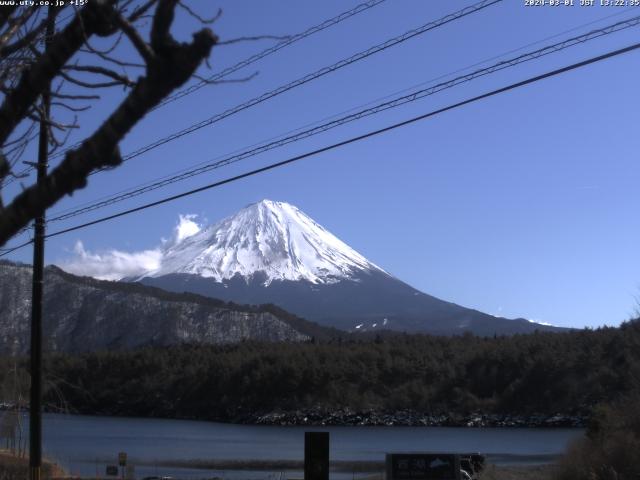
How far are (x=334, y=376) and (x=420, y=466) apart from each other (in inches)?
3463

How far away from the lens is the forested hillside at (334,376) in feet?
307

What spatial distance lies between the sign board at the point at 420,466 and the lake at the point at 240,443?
1747 centimetres

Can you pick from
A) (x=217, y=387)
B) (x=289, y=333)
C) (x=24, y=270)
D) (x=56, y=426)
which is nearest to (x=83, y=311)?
(x=24, y=270)

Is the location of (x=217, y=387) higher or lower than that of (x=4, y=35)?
lower

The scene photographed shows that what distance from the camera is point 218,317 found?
504 feet

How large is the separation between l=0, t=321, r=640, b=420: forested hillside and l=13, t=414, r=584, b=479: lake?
31.4ft

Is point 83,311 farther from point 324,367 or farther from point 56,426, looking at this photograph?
point 56,426

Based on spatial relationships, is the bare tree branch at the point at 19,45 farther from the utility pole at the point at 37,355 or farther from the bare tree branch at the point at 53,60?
the utility pole at the point at 37,355

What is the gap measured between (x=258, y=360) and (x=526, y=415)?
31080 mm

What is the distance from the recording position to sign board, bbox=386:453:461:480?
17.9m

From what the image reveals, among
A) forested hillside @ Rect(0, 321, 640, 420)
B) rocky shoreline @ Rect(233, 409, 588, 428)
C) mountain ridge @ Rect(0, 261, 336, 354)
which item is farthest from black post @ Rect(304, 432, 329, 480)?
mountain ridge @ Rect(0, 261, 336, 354)

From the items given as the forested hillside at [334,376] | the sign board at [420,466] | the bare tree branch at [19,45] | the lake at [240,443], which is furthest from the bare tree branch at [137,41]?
the forested hillside at [334,376]

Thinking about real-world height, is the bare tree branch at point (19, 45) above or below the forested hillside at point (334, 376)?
above

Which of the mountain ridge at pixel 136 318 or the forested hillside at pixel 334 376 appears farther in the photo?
the mountain ridge at pixel 136 318
